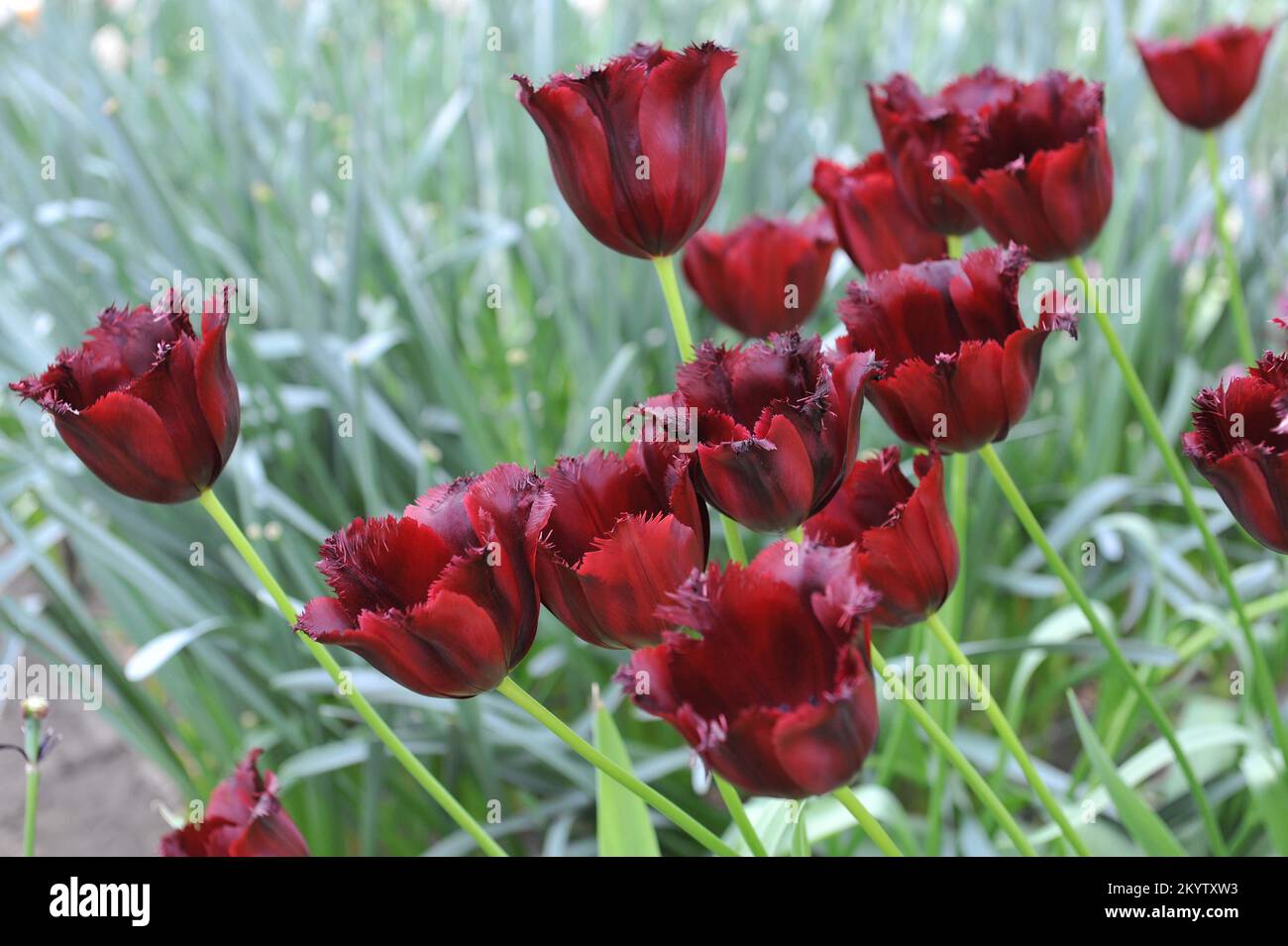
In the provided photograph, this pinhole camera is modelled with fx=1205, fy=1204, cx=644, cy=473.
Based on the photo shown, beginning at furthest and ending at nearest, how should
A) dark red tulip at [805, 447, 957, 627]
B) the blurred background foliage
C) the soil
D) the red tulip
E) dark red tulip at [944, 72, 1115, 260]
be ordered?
the soil → the blurred background foliage → dark red tulip at [944, 72, 1115, 260] → dark red tulip at [805, 447, 957, 627] → the red tulip

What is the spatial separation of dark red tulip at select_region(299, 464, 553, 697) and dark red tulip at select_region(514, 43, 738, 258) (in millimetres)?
142

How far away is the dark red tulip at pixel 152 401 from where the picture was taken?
446 mm

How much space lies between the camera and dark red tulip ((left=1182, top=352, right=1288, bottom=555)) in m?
0.39

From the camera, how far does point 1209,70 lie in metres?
0.80

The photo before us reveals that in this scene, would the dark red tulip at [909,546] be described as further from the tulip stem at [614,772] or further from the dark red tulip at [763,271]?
the dark red tulip at [763,271]

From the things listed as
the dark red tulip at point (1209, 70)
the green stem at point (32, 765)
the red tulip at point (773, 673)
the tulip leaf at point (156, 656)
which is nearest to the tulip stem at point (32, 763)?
the green stem at point (32, 765)

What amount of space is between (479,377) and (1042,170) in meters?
1.02

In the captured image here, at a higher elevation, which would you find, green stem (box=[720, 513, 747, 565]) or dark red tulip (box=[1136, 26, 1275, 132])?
dark red tulip (box=[1136, 26, 1275, 132])

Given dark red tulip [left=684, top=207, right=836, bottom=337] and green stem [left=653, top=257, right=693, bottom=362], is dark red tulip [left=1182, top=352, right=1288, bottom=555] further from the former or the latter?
dark red tulip [left=684, top=207, right=836, bottom=337]

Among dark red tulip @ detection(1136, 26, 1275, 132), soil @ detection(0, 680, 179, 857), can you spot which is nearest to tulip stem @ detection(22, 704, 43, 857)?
dark red tulip @ detection(1136, 26, 1275, 132)

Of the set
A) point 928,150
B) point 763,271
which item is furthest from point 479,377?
point 928,150

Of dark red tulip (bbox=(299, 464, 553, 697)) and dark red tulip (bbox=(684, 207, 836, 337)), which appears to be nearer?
dark red tulip (bbox=(299, 464, 553, 697))
